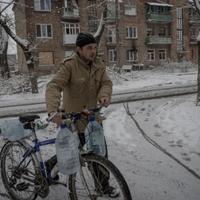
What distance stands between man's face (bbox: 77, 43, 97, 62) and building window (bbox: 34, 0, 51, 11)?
1421 inches

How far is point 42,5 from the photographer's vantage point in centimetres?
3894

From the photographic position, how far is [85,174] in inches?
152

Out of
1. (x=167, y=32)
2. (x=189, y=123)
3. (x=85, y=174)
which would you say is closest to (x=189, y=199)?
(x=85, y=174)


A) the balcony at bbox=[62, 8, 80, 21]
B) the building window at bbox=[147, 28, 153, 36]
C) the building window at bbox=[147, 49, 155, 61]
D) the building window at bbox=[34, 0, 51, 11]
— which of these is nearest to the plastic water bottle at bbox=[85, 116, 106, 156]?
the building window at bbox=[34, 0, 51, 11]

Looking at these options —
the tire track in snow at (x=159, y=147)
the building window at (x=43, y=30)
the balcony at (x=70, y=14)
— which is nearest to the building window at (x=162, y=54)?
the balcony at (x=70, y=14)

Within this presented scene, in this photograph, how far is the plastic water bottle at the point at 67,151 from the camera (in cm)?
365

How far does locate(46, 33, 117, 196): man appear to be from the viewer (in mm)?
3990

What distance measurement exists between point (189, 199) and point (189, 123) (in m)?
4.15

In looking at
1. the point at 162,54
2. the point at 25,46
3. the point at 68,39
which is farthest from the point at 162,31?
the point at 25,46

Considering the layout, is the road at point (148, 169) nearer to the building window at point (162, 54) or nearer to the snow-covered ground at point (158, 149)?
the snow-covered ground at point (158, 149)

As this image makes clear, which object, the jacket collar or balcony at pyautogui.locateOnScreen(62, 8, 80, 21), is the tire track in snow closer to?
the jacket collar

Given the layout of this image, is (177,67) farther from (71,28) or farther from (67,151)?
(67,151)

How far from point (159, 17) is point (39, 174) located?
146 feet

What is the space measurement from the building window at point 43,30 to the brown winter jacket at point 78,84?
1387 inches
